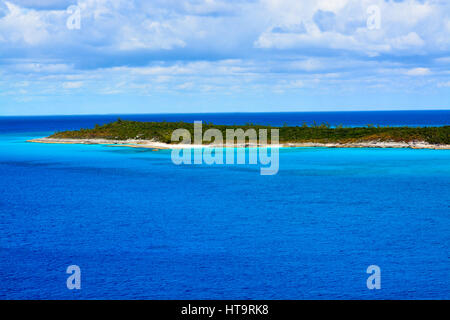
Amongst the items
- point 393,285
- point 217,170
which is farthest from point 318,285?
point 217,170

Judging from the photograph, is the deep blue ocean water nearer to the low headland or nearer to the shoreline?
the shoreline

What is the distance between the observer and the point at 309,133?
12088cm

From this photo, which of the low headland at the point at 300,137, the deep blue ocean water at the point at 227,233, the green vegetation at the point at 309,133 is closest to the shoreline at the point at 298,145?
the low headland at the point at 300,137

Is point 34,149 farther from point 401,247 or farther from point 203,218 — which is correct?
point 401,247

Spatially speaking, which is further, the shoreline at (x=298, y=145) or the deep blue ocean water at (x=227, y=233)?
the shoreline at (x=298, y=145)

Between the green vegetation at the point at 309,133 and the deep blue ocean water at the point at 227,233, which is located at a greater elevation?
the green vegetation at the point at 309,133

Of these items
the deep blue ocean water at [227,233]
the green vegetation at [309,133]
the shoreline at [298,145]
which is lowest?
the deep blue ocean water at [227,233]

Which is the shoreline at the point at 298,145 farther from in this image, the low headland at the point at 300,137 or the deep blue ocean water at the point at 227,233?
the deep blue ocean water at the point at 227,233

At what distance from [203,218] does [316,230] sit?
918 centimetres

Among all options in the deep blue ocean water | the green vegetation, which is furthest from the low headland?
the deep blue ocean water

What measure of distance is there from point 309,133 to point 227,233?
275 feet

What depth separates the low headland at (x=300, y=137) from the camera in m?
109
